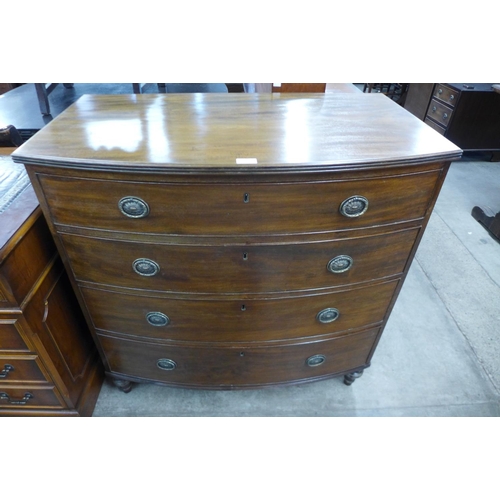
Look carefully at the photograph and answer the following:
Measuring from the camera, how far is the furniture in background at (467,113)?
2.87 m

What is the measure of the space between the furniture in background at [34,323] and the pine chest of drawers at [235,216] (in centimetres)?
11

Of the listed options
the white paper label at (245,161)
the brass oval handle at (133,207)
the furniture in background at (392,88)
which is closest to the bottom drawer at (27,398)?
the brass oval handle at (133,207)

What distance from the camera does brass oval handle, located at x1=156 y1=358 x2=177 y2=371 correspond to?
4.16ft

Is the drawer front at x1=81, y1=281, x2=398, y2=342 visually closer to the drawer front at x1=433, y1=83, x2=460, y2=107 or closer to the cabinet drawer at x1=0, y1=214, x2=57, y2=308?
the cabinet drawer at x1=0, y1=214, x2=57, y2=308

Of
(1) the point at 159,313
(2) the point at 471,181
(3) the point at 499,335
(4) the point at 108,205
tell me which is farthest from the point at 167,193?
(2) the point at 471,181

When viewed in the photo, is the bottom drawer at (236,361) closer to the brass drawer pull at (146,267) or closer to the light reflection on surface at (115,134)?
the brass drawer pull at (146,267)

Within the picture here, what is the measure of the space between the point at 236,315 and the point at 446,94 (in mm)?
3056

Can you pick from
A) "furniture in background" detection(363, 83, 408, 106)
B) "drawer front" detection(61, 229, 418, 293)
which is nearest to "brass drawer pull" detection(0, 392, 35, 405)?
"drawer front" detection(61, 229, 418, 293)

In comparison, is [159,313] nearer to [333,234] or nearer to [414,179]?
[333,234]

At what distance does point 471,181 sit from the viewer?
298 centimetres

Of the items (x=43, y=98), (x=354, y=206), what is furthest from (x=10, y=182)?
(x=43, y=98)

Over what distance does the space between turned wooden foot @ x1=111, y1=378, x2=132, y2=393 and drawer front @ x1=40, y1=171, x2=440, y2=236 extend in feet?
2.60

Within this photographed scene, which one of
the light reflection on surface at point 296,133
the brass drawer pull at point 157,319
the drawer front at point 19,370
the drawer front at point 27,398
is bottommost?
the drawer front at point 27,398

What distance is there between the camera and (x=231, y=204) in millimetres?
850
